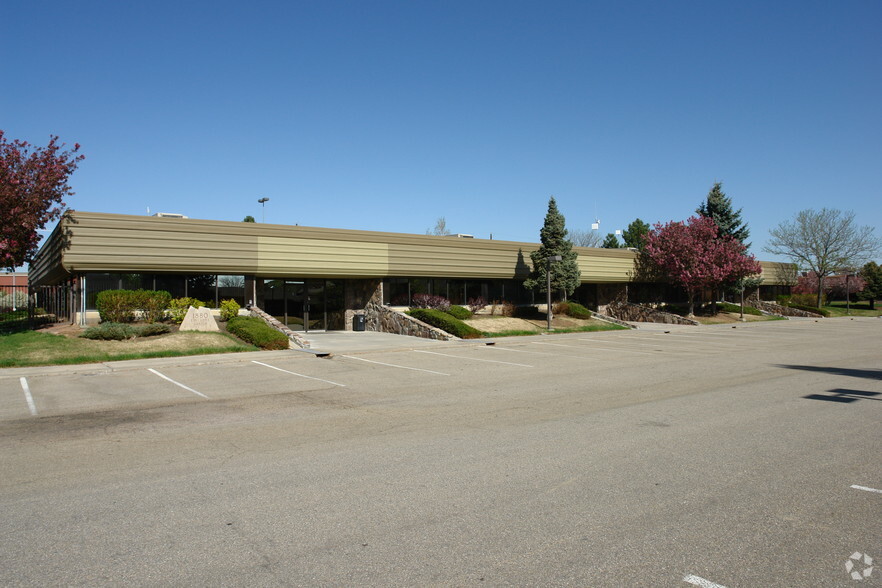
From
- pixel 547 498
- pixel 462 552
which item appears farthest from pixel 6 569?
pixel 547 498

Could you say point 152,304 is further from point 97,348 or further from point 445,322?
point 445,322

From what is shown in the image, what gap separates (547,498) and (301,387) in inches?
311

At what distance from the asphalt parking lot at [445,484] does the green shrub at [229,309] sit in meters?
10.7

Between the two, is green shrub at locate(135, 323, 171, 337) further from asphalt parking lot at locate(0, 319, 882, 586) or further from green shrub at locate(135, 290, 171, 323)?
asphalt parking lot at locate(0, 319, 882, 586)

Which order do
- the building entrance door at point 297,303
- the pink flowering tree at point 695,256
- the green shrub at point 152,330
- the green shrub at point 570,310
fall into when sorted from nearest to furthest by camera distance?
the green shrub at point 152,330
the building entrance door at point 297,303
the green shrub at point 570,310
the pink flowering tree at point 695,256

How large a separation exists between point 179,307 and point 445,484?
19.0m

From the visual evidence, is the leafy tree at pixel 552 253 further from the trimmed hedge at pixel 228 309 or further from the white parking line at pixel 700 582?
the white parking line at pixel 700 582

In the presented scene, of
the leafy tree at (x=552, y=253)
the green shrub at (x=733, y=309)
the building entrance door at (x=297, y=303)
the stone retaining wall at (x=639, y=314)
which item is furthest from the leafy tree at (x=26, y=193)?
the green shrub at (x=733, y=309)

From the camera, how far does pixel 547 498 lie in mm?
5059

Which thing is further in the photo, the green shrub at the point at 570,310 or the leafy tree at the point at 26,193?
the green shrub at the point at 570,310

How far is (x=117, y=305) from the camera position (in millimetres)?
20297

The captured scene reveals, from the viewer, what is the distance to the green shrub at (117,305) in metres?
20.2

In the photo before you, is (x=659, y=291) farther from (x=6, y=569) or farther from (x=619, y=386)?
(x=6, y=569)

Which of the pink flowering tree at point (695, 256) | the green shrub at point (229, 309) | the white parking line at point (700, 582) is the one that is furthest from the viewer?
the pink flowering tree at point (695, 256)
